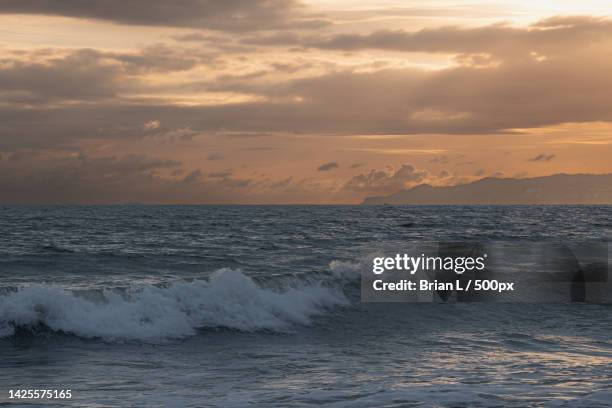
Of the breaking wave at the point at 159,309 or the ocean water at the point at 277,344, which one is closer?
the ocean water at the point at 277,344

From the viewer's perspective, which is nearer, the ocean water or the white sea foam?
the ocean water

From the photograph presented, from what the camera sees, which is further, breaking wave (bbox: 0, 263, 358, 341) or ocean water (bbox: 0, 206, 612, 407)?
breaking wave (bbox: 0, 263, 358, 341)

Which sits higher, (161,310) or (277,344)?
(161,310)

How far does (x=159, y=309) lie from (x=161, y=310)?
72 mm

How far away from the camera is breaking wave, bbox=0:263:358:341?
1708cm

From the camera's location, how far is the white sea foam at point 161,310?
56.1 feet

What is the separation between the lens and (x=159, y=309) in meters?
18.6

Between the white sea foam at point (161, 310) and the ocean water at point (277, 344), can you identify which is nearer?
the ocean water at point (277, 344)

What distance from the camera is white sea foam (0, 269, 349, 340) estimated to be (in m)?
17.1

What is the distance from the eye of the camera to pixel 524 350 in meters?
15.5

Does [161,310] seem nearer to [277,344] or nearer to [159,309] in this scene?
[159,309]

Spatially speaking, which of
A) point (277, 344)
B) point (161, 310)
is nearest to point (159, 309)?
point (161, 310)

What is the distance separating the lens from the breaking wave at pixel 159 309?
17078mm

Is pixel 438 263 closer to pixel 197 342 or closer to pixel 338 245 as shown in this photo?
pixel 338 245
